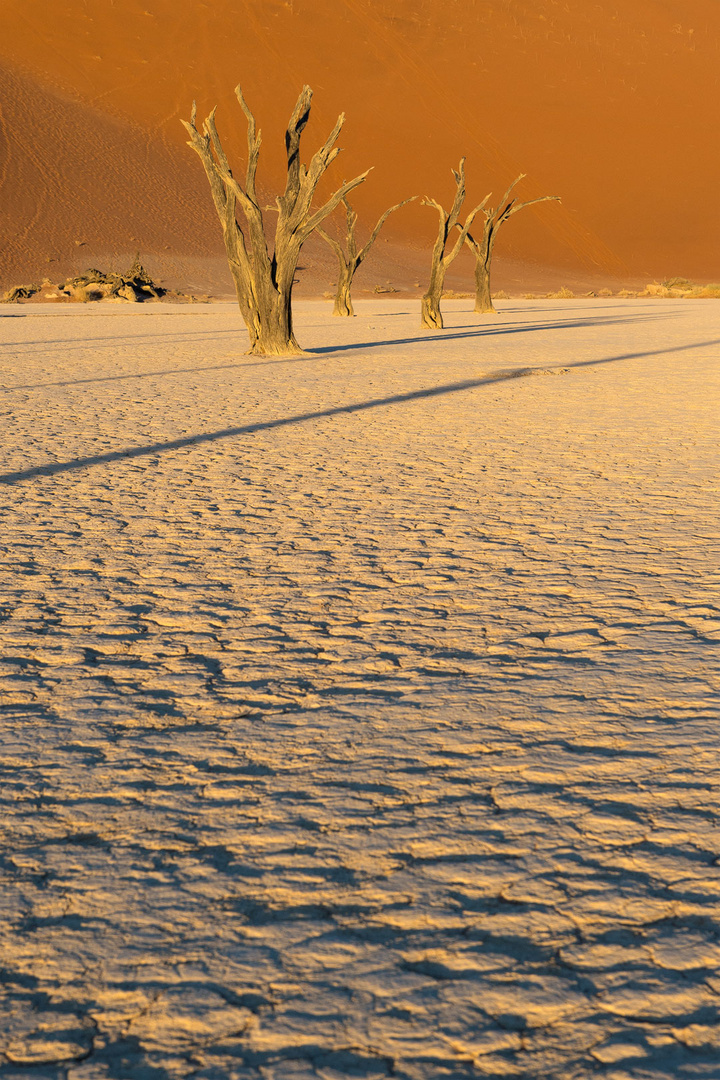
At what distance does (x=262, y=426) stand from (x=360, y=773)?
22.1 feet

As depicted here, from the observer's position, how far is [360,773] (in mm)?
2861

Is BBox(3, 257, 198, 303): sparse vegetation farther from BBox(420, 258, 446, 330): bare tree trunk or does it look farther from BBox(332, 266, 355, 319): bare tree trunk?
BBox(420, 258, 446, 330): bare tree trunk

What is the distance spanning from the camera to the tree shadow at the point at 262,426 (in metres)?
7.41

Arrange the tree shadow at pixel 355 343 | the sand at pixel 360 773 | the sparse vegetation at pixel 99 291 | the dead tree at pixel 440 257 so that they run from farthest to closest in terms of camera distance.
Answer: the sparse vegetation at pixel 99 291
the dead tree at pixel 440 257
the tree shadow at pixel 355 343
the sand at pixel 360 773

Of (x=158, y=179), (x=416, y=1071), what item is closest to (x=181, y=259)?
(x=158, y=179)

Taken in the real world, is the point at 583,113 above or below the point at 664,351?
above

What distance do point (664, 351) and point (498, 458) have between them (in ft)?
33.8

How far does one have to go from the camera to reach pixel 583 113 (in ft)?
239

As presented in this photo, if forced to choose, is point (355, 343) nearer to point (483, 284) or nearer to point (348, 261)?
point (348, 261)

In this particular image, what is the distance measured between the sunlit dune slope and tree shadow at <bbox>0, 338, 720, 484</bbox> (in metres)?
40.3

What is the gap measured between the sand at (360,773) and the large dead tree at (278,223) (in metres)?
8.62

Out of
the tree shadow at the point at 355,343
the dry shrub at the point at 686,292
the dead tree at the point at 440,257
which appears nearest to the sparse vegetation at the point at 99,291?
the tree shadow at the point at 355,343

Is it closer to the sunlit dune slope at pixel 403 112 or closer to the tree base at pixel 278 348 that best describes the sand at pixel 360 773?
the tree base at pixel 278 348

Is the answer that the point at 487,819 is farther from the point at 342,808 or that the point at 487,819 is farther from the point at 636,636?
the point at 636,636
